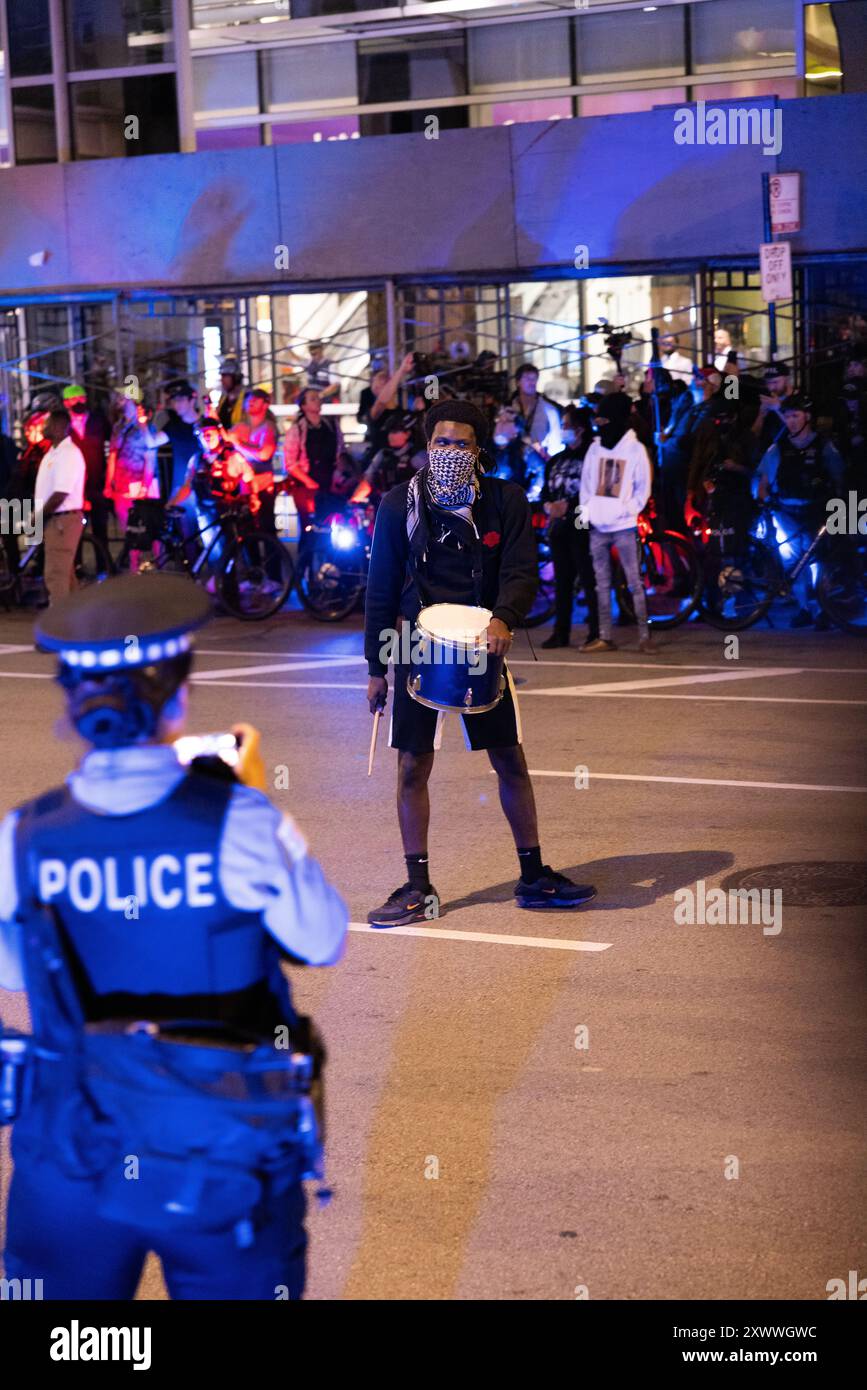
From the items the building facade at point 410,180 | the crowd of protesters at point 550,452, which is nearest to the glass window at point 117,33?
the building facade at point 410,180

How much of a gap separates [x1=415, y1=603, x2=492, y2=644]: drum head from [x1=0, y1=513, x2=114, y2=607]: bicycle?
10.7 metres

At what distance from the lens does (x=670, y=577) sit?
15273 mm

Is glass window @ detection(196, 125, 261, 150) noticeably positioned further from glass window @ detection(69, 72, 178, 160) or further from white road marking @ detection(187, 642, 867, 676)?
white road marking @ detection(187, 642, 867, 676)

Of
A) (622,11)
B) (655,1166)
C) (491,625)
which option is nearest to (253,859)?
(655,1166)

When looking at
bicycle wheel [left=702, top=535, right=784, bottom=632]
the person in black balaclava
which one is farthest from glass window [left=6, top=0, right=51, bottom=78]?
bicycle wheel [left=702, top=535, right=784, bottom=632]

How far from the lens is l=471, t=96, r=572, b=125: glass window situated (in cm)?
2328

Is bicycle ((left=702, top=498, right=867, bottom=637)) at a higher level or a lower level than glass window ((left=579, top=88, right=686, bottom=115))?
lower

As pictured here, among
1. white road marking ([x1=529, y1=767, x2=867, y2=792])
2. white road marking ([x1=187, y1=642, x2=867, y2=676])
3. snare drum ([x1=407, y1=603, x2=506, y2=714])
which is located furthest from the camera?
white road marking ([x1=187, y1=642, x2=867, y2=676])

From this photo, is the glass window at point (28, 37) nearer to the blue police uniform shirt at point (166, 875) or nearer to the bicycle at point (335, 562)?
the bicycle at point (335, 562)

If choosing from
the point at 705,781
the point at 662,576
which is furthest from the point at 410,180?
the point at 705,781

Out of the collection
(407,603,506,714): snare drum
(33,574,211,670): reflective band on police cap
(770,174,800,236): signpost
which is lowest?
(407,603,506,714): snare drum

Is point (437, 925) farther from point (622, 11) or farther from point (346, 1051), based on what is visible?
point (622, 11)

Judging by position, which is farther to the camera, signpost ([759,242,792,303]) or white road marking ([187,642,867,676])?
signpost ([759,242,792,303])

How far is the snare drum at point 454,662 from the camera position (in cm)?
714
